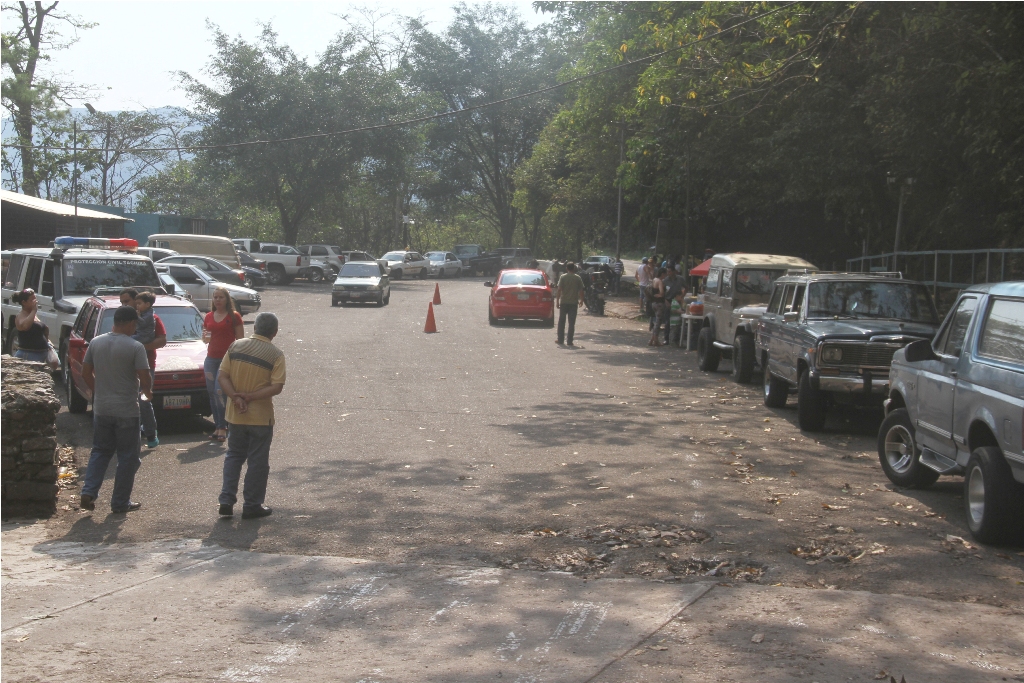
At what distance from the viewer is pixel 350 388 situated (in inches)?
589

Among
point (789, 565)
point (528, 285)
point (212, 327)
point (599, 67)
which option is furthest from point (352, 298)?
point (789, 565)

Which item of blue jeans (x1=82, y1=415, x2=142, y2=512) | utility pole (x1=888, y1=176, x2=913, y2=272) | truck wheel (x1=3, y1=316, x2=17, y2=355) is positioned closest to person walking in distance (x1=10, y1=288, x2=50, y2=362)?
blue jeans (x1=82, y1=415, x2=142, y2=512)

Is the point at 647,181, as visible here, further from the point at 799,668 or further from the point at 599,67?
the point at 799,668

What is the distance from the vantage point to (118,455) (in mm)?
8000

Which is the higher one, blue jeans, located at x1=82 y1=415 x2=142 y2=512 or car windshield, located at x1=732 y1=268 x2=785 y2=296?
car windshield, located at x1=732 y1=268 x2=785 y2=296

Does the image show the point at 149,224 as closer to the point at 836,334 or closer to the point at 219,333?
the point at 219,333

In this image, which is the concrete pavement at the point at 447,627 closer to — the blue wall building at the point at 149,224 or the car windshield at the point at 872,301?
the car windshield at the point at 872,301

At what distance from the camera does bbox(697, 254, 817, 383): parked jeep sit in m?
16.2

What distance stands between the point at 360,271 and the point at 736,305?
62.3 feet

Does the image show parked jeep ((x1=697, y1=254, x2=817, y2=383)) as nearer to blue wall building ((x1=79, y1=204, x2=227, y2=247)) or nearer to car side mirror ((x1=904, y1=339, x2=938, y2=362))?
car side mirror ((x1=904, y1=339, x2=938, y2=362))

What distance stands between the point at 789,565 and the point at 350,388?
9464 millimetres

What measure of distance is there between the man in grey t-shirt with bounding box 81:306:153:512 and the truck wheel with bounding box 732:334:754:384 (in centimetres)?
1046

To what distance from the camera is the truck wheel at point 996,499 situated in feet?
22.3

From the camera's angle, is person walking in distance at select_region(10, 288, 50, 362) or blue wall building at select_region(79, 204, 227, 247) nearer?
person walking in distance at select_region(10, 288, 50, 362)
